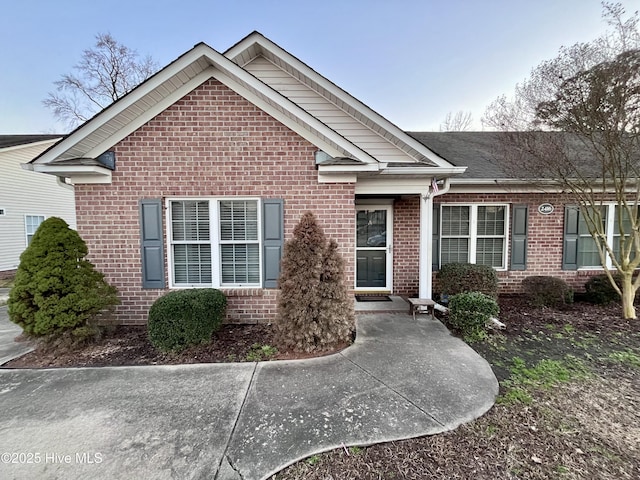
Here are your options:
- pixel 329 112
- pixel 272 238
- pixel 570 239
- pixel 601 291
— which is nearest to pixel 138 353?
pixel 272 238

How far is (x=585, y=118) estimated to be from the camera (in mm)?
5230

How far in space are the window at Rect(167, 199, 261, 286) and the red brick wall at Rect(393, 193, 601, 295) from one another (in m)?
3.66

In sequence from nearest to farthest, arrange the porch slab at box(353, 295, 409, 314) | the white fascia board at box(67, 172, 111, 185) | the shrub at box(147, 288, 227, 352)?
1. the shrub at box(147, 288, 227, 352)
2. the white fascia board at box(67, 172, 111, 185)
3. the porch slab at box(353, 295, 409, 314)

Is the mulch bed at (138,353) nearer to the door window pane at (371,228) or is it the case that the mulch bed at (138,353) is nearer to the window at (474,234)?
the door window pane at (371,228)

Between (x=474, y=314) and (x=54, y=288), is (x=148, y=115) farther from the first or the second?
(x=474, y=314)

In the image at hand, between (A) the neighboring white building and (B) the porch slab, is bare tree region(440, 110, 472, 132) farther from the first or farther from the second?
(A) the neighboring white building

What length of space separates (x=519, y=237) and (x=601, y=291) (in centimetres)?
206

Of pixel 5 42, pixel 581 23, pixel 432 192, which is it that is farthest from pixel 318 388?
pixel 5 42

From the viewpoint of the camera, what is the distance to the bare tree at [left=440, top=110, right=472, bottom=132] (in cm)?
1888

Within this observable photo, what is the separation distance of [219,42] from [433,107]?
11253mm

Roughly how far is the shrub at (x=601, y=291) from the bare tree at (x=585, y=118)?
37.4 inches

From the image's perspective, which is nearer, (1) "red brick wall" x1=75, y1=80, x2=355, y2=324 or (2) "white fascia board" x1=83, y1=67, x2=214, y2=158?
(2) "white fascia board" x1=83, y1=67, x2=214, y2=158

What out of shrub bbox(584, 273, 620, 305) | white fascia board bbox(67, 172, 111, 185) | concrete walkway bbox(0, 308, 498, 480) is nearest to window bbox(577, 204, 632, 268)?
shrub bbox(584, 273, 620, 305)

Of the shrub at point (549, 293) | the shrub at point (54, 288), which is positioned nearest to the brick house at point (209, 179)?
the shrub at point (54, 288)
